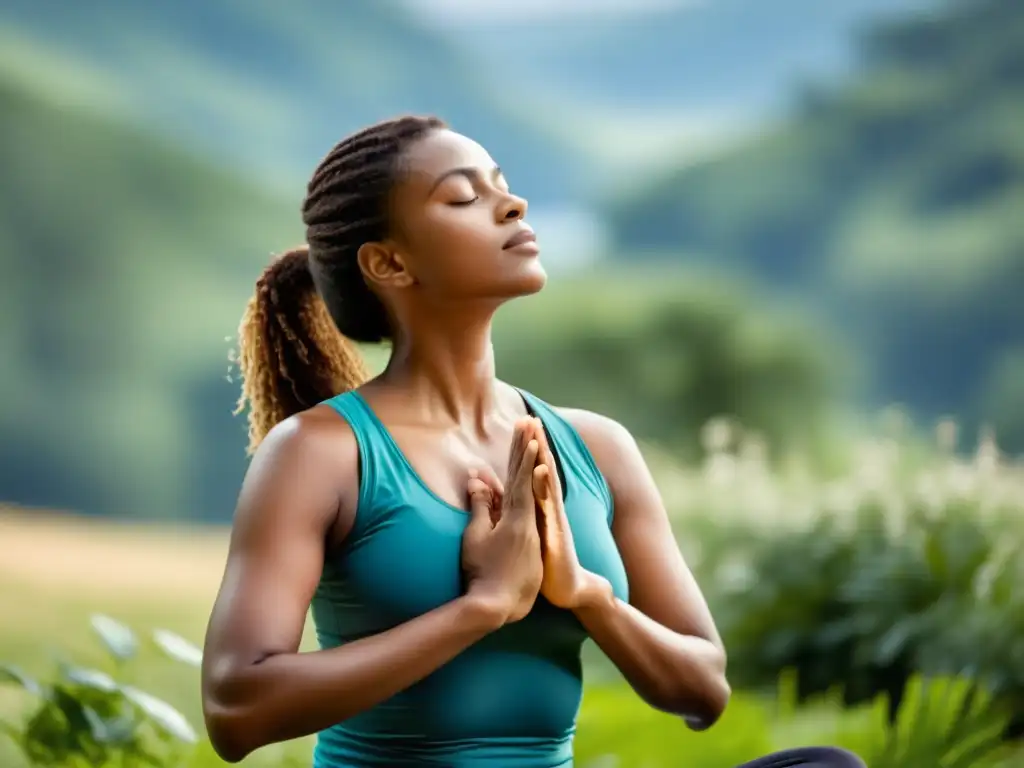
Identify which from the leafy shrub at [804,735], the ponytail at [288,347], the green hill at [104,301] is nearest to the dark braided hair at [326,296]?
the ponytail at [288,347]

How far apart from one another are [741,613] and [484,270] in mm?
2766

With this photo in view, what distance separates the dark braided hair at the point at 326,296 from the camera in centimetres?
166

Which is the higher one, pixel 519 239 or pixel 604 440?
pixel 519 239

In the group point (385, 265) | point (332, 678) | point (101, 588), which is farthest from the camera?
point (101, 588)

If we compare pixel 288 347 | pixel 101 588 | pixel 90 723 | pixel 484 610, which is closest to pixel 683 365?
pixel 101 588

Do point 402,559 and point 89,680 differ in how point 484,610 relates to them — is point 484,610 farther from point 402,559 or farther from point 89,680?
point 89,680

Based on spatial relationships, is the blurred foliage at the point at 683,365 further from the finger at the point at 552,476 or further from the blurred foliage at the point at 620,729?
the finger at the point at 552,476

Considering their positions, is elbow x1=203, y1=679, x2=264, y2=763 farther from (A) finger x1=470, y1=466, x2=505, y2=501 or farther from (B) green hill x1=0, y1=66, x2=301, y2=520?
(B) green hill x1=0, y1=66, x2=301, y2=520

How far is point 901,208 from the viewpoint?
29.6ft

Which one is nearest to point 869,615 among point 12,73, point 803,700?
point 803,700

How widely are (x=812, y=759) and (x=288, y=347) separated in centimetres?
83

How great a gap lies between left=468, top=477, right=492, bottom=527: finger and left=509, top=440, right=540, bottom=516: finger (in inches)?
1.6

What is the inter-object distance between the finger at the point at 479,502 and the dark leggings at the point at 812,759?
0.43 metres

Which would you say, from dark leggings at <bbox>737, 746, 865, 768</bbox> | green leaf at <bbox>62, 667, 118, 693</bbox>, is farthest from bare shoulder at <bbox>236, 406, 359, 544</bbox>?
green leaf at <bbox>62, 667, 118, 693</bbox>
